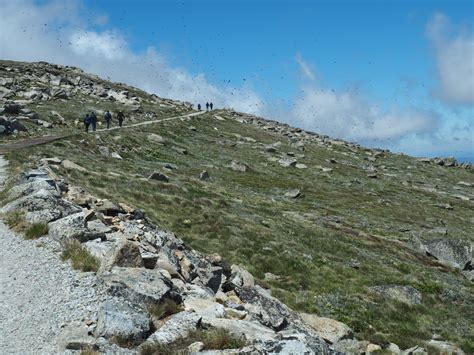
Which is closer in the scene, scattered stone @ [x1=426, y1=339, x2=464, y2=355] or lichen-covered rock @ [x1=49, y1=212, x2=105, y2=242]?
lichen-covered rock @ [x1=49, y1=212, x2=105, y2=242]

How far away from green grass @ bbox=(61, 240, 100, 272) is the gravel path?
29 cm

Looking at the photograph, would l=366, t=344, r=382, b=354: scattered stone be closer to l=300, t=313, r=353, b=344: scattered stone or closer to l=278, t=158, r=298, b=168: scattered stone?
l=300, t=313, r=353, b=344: scattered stone

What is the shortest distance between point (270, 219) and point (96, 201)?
25.5 metres

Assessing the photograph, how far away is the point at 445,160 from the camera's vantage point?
156125mm

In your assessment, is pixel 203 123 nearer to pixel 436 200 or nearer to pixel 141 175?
pixel 436 200

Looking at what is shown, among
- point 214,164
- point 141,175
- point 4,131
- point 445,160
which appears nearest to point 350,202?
point 214,164

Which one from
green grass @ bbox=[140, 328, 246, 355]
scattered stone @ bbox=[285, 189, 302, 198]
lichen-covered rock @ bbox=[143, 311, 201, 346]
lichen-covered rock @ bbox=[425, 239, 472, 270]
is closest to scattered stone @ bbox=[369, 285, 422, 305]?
lichen-covered rock @ bbox=[425, 239, 472, 270]

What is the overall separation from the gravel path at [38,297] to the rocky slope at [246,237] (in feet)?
2.75

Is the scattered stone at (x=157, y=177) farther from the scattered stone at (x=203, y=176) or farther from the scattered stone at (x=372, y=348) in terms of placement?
the scattered stone at (x=372, y=348)

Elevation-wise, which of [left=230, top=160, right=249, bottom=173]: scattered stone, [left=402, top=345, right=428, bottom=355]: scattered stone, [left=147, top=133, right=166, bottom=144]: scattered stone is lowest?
[left=402, top=345, right=428, bottom=355]: scattered stone

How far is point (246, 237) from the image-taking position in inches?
1576

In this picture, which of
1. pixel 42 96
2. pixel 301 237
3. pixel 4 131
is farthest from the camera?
pixel 42 96

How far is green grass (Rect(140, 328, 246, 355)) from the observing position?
1202cm

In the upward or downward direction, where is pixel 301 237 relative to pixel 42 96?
downward
